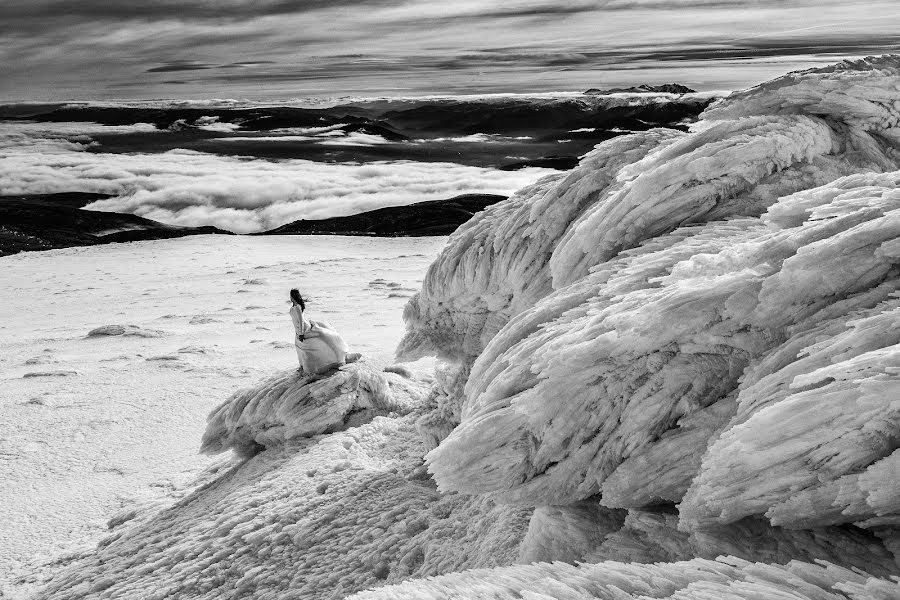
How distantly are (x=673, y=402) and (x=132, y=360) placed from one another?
11731 mm

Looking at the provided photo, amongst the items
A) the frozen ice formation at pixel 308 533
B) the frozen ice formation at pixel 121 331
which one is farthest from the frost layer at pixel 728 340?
the frozen ice formation at pixel 121 331

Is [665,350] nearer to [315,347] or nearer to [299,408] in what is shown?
[299,408]

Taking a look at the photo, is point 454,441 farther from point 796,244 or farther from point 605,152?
point 605,152

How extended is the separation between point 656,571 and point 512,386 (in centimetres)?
109

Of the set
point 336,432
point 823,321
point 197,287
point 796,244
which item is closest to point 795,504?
point 823,321

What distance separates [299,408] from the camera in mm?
7918

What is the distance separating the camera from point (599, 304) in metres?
3.62

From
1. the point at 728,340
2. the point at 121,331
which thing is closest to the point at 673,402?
the point at 728,340

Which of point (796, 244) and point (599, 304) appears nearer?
point (796, 244)

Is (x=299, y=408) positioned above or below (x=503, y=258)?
below

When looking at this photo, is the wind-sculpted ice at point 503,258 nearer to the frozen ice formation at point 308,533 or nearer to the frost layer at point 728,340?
the frost layer at point 728,340

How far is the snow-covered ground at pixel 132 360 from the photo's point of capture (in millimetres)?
8219

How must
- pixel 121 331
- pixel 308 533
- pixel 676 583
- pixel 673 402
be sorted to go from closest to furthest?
pixel 676 583
pixel 673 402
pixel 308 533
pixel 121 331

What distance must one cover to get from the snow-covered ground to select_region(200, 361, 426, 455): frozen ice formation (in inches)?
31.2
